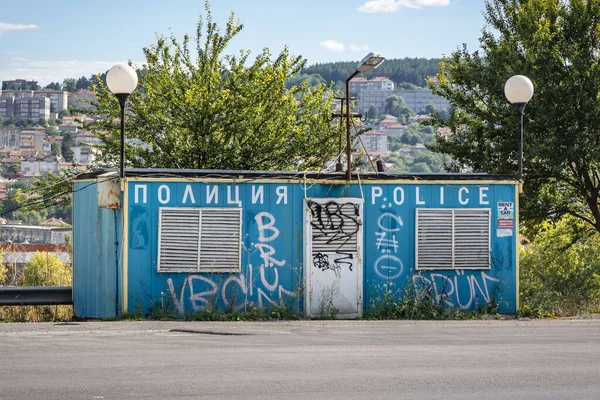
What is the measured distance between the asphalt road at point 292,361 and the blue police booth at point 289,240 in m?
1.40

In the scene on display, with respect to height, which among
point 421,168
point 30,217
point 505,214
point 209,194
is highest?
point 421,168

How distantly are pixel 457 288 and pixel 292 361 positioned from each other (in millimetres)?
6831

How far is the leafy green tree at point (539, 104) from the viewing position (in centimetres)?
2275

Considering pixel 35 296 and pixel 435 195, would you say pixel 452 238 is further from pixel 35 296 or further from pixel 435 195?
pixel 35 296

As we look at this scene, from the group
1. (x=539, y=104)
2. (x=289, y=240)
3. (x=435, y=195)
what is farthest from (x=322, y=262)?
(x=539, y=104)

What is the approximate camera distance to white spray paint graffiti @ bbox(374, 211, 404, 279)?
53.0 feet

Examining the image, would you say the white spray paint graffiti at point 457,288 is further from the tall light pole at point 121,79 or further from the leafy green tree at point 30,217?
the leafy green tree at point 30,217

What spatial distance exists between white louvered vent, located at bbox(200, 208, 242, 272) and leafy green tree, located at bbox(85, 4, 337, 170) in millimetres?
10461

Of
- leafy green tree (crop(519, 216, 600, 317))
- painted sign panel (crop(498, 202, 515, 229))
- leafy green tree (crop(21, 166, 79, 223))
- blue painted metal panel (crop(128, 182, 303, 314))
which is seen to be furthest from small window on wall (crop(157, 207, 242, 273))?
leafy green tree (crop(519, 216, 600, 317))

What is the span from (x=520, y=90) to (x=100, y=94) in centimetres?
1510

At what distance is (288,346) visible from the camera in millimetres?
11602

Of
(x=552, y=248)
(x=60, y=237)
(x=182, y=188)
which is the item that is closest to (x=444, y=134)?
(x=182, y=188)

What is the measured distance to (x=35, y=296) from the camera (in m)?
16.2

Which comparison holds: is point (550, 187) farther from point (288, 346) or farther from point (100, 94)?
point (288, 346)
